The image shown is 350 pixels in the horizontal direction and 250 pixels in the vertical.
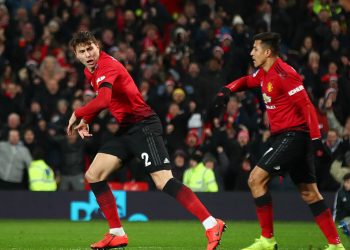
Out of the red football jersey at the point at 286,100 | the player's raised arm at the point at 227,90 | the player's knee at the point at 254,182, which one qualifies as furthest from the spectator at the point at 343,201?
the player's knee at the point at 254,182

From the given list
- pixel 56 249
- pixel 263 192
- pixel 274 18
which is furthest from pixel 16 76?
pixel 263 192

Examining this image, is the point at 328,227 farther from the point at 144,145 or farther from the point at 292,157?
the point at 144,145

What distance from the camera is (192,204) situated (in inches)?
378

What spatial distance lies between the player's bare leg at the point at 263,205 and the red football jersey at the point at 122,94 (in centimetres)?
131

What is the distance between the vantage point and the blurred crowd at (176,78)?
17.6 m

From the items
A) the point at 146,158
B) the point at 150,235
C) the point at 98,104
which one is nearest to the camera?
the point at 98,104

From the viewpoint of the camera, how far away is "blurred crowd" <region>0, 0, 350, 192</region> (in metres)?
17.6

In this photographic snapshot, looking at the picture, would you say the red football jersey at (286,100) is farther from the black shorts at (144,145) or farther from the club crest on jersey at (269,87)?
the black shorts at (144,145)

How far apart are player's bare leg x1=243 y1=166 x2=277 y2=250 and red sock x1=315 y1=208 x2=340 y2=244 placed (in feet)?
1.77

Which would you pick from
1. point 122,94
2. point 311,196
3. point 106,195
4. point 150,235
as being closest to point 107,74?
point 122,94

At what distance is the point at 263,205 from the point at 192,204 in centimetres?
100

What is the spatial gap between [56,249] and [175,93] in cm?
796

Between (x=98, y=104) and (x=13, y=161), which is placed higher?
(x=98, y=104)

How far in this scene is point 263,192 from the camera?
10.2m
